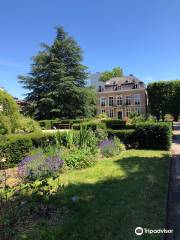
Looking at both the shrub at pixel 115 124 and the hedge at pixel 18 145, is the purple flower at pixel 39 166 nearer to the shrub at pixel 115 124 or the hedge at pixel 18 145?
the hedge at pixel 18 145

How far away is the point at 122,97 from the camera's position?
49094 millimetres

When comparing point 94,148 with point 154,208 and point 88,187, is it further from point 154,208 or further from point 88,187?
point 154,208

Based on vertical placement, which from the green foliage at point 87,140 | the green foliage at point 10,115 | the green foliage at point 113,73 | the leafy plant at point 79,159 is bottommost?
the leafy plant at point 79,159

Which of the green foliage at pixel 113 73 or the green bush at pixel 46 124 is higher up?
the green foliage at pixel 113 73

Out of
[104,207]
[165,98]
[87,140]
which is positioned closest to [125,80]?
[165,98]

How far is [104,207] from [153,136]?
7.76 meters

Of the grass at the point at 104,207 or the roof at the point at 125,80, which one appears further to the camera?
the roof at the point at 125,80

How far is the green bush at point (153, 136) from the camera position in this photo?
11.2 m

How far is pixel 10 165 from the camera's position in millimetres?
8320

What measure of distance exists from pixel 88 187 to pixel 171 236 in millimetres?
2311

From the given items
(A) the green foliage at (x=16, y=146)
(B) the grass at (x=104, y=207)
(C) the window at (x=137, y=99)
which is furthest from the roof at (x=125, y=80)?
(B) the grass at (x=104, y=207)

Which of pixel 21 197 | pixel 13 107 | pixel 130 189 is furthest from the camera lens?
pixel 13 107

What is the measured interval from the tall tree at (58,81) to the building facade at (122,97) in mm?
14818

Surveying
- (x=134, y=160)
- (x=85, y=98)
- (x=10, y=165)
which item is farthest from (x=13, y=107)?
(x=85, y=98)
